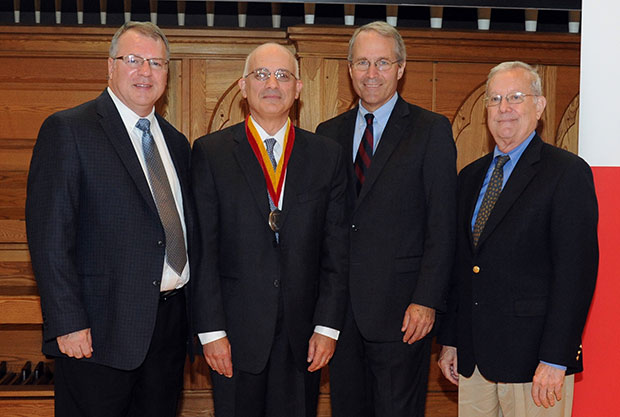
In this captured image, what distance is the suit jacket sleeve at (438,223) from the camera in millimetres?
2354

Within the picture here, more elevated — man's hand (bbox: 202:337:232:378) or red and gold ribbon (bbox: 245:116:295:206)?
red and gold ribbon (bbox: 245:116:295:206)

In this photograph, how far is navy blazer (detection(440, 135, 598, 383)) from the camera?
208 cm

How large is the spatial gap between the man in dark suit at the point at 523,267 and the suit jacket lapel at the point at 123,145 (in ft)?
3.58

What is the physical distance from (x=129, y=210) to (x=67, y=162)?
242 mm

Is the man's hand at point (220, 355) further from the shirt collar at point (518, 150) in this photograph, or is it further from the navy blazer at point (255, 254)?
the shirt collar at point (518, 150)

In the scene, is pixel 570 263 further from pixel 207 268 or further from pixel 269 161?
pixel 207 268

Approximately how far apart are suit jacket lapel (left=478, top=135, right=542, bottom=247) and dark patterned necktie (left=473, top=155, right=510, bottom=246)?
0.13ft

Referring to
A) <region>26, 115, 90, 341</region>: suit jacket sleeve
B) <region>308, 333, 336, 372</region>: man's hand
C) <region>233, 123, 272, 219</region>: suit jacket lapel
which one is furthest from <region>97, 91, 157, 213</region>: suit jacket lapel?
<region>308, 333, 336, 372</region>: man's hand

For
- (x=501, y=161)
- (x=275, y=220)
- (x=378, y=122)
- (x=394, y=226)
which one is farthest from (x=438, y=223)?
(x=275, y=220)

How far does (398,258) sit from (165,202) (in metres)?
0.84

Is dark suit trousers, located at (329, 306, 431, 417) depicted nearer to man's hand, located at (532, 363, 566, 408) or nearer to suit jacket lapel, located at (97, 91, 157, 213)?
man's hand, located at (532, 363, 566, 408)

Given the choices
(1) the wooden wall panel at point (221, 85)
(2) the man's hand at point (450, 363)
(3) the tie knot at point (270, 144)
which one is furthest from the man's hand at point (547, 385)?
(1) the wooden wall panel at point (221, 85)

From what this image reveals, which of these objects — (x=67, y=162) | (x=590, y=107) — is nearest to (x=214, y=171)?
(x=67, y=162)

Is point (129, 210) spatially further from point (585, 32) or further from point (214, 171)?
point (585, 32)
